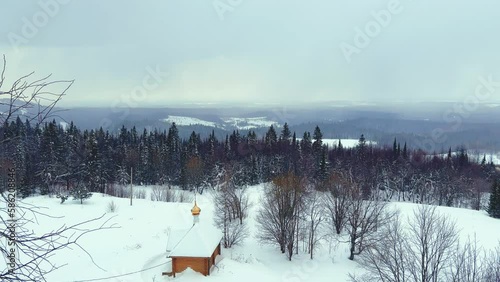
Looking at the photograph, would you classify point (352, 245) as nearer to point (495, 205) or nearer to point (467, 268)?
point (467, 268)

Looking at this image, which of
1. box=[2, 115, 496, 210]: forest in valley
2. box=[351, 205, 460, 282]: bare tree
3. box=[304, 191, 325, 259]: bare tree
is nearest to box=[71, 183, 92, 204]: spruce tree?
box=[2, 115, 496, 210]: forest in valley

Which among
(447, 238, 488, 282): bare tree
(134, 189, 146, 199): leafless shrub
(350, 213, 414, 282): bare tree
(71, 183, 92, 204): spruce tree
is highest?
(447, 238, 488, 282): bare tree

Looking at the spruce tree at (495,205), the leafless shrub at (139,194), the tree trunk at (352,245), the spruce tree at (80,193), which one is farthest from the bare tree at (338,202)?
the leafless shrub at (139,194)

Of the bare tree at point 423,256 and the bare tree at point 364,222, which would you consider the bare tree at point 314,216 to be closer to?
the bare tree at point 364,222

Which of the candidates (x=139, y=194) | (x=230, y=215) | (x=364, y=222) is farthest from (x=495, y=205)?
(x=139, y=194)

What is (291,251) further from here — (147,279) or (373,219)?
(147,279)

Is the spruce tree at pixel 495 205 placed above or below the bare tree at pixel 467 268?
below

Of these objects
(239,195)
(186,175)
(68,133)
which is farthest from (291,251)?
(68,133)

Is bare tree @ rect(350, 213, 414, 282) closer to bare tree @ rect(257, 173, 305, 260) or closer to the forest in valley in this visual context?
bare tree @ rect(257, 173, 305, 260)
